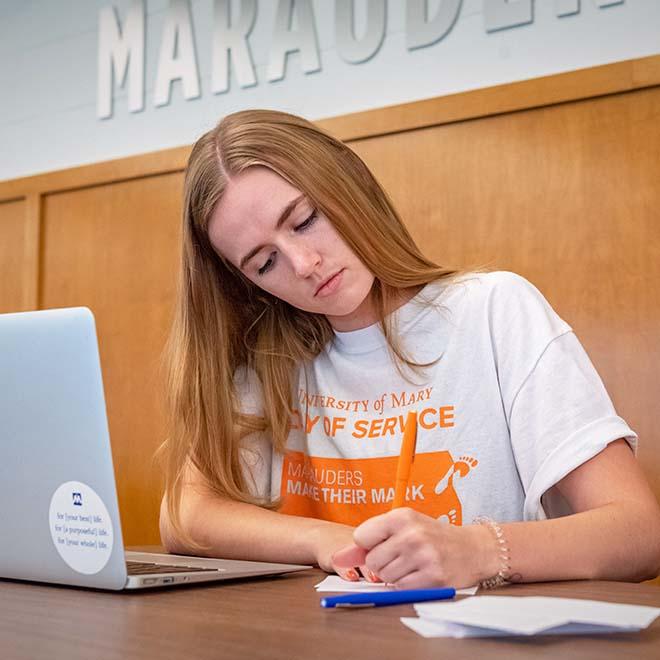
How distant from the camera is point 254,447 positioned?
1.48 metres

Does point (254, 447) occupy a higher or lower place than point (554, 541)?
higher

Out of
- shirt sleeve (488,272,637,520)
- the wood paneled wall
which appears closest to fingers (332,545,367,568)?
shirt sleeve (488,272,637,520)

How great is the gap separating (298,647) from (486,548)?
321 mm

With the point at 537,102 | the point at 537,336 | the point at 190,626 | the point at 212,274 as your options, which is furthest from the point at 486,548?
the point at 537,102

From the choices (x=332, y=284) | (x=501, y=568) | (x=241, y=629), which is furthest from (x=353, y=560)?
(x=332, y=284)

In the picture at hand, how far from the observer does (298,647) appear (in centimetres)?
62

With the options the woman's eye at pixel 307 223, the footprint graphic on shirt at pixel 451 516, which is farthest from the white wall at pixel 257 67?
the footprint graphic on shirt at pixel 451 516

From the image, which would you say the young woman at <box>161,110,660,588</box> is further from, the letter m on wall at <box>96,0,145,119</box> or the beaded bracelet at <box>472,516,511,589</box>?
the letter m on wall at <box>96,0,145,119</box>

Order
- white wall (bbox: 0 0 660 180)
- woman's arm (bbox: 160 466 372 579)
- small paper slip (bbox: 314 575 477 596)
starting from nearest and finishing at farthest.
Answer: small paper slip (bbox: 314 575 477 596) → woman's arm (bbox: 160 466 372 579) → white wall (bbox: 0 0 660 180)

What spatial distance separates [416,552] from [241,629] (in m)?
0.20

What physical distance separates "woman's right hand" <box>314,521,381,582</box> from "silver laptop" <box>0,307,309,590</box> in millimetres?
122

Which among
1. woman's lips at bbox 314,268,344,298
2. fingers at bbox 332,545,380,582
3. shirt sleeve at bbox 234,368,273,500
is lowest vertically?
fingers at bbox 332,545,380,582

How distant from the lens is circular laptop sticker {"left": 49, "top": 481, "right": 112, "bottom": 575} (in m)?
0.84

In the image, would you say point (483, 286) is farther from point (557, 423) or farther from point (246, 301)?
point (246, 301)
